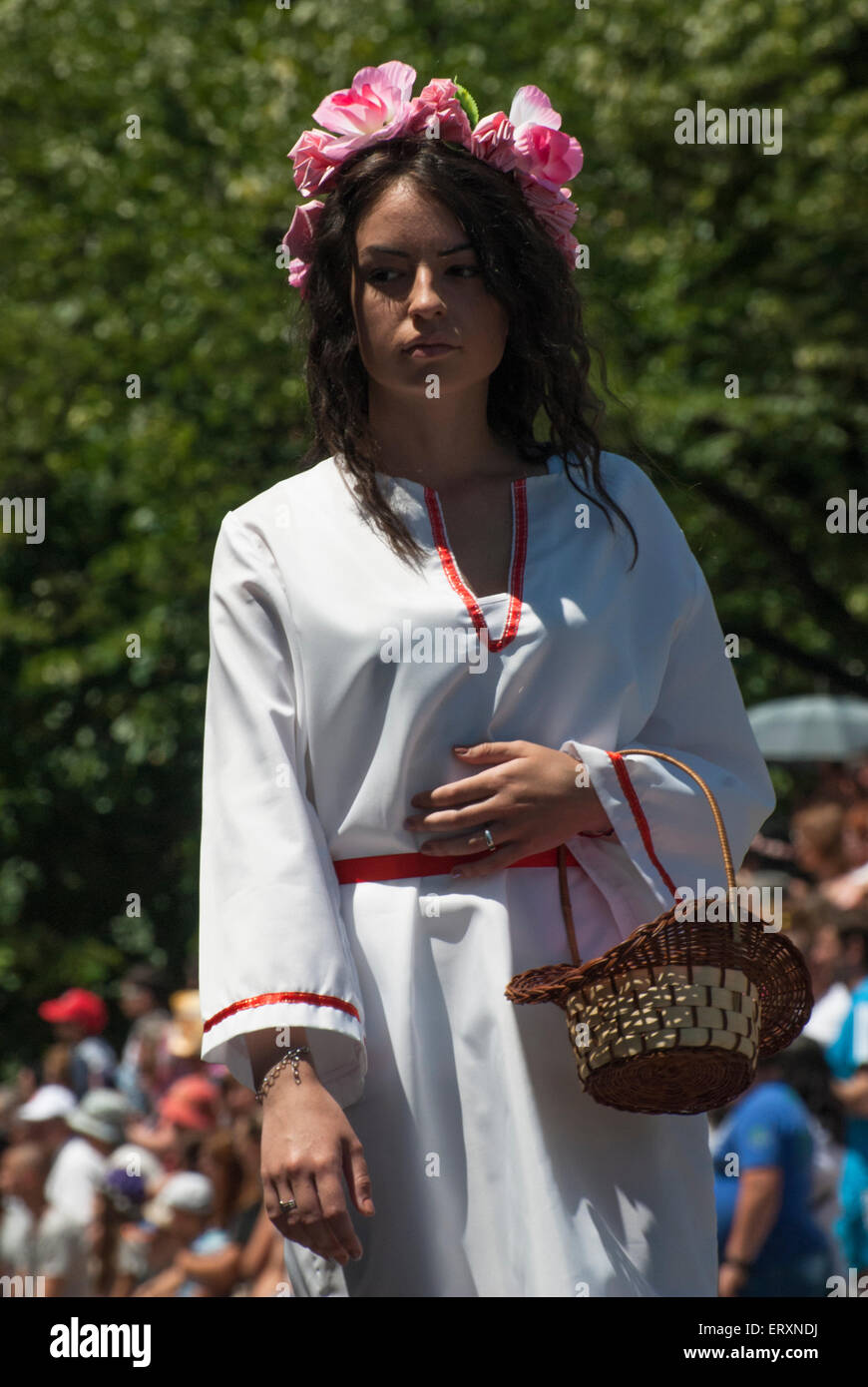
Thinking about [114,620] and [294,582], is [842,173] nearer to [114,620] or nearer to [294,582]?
[114,620]

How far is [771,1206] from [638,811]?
372cm

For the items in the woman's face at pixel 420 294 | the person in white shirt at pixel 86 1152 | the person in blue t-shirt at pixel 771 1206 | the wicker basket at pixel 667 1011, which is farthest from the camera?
the person in white shirt at pixel 86 1152

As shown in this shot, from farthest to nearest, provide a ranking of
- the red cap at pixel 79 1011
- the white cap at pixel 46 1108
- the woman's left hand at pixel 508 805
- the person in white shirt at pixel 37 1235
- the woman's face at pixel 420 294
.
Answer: the red cap at pixel 79 1011 → the white cap at pixel 46 1108 → the person in white shirt at pixel 37 1235 → the woman's face at pixel 420 294 → the woman's left hand at pixel 508 805

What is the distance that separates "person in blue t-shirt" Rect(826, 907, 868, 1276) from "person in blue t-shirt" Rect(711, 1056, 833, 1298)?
93mm

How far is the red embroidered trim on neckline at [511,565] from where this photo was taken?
2.59 meters

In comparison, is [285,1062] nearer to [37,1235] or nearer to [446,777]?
[446,777]

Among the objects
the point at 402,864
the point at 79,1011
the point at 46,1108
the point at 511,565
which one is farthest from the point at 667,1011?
the point at 79,1011

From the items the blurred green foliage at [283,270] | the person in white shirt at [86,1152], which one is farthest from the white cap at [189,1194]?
the blurred green foliage at [283,270]

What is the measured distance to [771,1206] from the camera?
5922mm

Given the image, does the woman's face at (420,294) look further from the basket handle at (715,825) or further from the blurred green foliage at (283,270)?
the blurred green foliage at (283,270)

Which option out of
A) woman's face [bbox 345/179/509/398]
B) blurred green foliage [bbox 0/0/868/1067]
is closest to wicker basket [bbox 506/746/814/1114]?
woman's face [bbox 345/179/509/398]

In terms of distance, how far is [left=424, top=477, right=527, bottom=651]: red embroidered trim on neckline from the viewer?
259 cm

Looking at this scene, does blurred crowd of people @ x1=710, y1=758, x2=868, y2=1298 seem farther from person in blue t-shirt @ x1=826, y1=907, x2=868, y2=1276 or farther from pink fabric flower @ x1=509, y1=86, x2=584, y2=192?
pink fabric flower @ x1=509, y1=86, x2=584, y2=192

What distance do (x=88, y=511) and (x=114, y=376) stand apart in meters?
3.07
